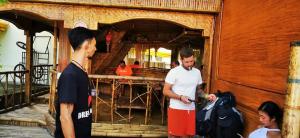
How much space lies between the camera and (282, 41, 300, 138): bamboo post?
262 cm

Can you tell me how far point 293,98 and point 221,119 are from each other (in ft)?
6.07

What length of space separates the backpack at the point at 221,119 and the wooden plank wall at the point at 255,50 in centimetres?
18

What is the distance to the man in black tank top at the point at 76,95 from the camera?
9.11 ft

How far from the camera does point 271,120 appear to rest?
3502mm

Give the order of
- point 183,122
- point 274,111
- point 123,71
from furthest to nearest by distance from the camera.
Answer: point 123,71
point 183,122
point 274,111

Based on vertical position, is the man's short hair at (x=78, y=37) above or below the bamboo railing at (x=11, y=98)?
above

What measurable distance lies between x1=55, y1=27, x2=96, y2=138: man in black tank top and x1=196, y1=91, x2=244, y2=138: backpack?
6.94 ft

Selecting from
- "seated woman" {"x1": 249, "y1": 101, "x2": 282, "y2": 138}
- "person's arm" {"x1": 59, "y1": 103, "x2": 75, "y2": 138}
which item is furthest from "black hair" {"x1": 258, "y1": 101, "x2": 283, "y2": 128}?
"person's arm" {"x1": 59, "y1": 103, "x2": 75, "y2": 138}

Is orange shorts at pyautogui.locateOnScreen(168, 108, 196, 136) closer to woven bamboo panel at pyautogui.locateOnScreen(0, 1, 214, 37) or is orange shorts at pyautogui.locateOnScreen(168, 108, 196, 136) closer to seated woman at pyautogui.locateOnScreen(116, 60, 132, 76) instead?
woven bamboo panel at pyautogui.locateOnScreen(0, 1, 214, 37)

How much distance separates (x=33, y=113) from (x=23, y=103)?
1567 millimetres

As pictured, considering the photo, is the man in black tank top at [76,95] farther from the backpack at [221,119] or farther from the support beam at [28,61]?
the support beam at [28,61]

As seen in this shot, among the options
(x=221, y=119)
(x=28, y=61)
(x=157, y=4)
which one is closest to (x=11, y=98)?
(x=28, y=61)

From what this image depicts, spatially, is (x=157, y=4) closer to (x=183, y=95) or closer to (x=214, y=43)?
(x=214, y=43)

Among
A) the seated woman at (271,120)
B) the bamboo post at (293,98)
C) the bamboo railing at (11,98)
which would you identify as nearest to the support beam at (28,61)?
the bamboo railing at (11,98)
